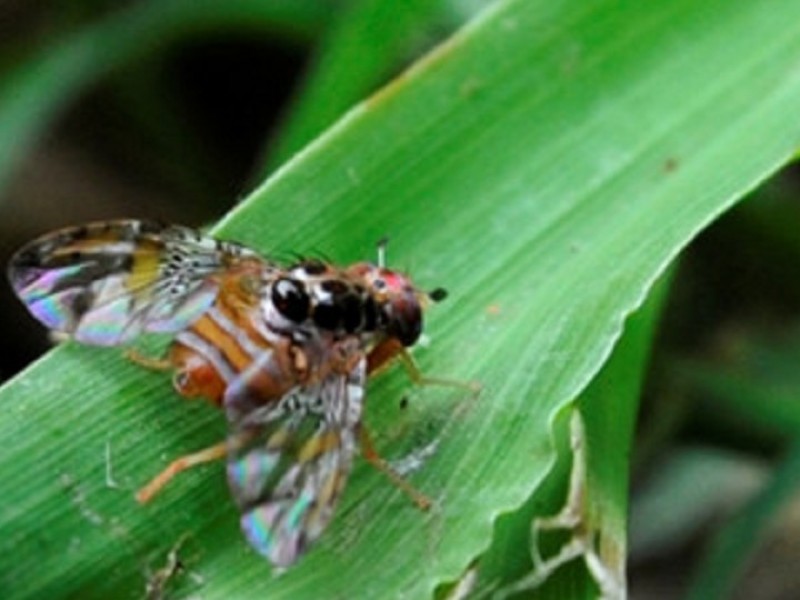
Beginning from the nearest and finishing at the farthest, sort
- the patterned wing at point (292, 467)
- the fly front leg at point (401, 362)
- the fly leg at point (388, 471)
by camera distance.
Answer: the patterned wing at point (292, 467) < the fly leg at point (388, 471) < the fly front leg at point (401, 362)

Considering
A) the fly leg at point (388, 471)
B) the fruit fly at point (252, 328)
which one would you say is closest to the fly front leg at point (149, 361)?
the fruit fly at point (252, 328)

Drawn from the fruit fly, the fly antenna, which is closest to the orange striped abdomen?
the fruit fly

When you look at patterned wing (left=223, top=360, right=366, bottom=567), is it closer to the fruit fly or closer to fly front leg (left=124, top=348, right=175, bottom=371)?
the fruit fly

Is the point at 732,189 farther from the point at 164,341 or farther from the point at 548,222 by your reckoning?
the point at 164,341

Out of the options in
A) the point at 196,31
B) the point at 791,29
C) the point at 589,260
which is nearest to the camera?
the point at 589,260

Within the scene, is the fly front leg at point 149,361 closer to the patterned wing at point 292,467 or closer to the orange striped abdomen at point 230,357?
the orange striped abdomen at point 230,357

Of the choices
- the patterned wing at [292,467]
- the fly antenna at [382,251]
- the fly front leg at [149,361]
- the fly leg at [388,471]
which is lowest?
the fly leg at [388,471]

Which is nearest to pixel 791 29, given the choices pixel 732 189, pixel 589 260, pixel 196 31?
pixel 732 189
